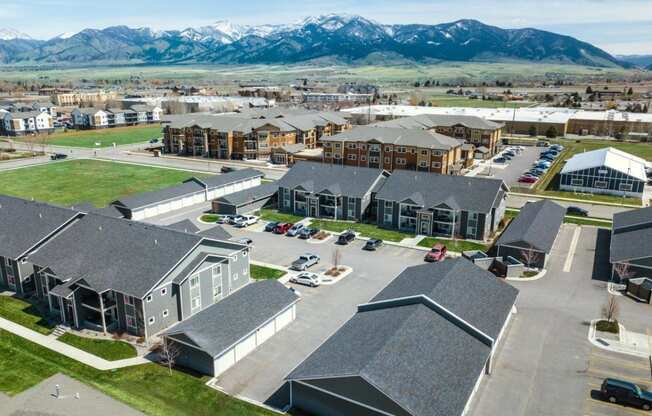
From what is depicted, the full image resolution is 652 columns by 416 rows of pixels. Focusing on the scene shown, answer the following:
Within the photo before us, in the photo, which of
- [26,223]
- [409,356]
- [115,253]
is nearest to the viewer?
[409,356]

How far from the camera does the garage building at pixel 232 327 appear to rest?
30.6m

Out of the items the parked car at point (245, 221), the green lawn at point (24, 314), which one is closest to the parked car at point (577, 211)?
the parked car at point (245, 221)

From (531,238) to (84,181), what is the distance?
73.8m

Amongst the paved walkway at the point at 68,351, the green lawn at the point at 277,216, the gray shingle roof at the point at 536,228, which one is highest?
the gray shingle roof at the point at 536,228

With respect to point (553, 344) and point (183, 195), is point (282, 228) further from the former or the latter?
point (553, 344)

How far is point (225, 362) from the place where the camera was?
102 feet

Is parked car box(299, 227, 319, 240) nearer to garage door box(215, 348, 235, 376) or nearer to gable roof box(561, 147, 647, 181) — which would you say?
garage door box(215, 348, 235, 376)

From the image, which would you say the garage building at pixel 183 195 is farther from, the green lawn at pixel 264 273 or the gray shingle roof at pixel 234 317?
the gray shingle roof at pixel 234 317

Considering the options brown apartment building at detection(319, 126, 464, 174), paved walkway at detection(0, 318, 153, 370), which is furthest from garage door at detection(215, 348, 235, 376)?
brown apartment building at detection(319, 126, 464, 174)

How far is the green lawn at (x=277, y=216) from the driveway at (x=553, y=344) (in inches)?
1155

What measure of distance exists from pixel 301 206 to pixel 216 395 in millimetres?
38528

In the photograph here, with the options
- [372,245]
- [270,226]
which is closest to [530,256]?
[372,245]

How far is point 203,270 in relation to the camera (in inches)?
1491

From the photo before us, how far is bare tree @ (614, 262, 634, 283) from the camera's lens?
43.2m
